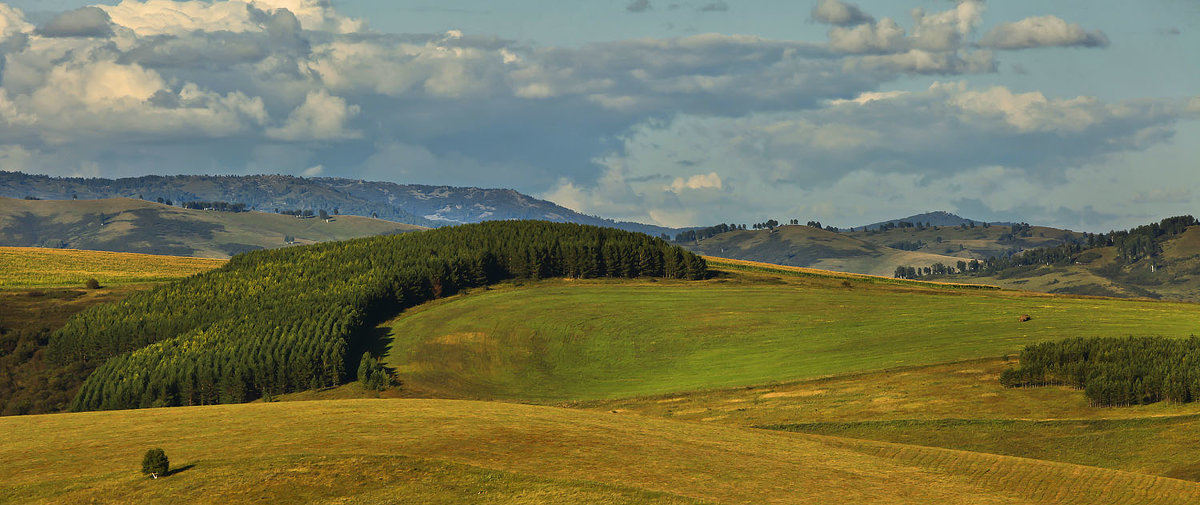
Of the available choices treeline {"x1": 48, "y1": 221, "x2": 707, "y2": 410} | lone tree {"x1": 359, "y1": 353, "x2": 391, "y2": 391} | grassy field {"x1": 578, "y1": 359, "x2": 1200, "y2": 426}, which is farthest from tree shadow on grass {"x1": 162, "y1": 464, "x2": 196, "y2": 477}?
treeline {"x1": 48, "y1": 221, "x2": 707, "y2": 410}

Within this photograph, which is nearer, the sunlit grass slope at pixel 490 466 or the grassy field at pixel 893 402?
the sunlit grass slope at pixel 490 466

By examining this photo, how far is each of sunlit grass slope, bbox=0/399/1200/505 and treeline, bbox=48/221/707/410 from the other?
49.4m

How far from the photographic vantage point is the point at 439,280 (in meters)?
161

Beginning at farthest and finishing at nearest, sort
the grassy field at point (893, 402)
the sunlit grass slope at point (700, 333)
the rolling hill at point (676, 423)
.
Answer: the sunlit grass slope at point (700, 333)
the grassy field at point (893, 402)
the rolling hill at point (676, 423)

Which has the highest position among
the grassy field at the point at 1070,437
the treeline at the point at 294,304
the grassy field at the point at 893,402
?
the treeline at the point at 294,304

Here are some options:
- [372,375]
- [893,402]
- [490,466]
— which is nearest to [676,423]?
[490,466]

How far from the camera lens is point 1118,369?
84.9 metres

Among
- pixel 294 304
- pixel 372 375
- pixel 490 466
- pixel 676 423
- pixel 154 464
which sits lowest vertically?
pixel 676 423

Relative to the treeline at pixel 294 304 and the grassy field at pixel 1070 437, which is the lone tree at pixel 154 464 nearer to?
the grassy field at pixel 1070 437

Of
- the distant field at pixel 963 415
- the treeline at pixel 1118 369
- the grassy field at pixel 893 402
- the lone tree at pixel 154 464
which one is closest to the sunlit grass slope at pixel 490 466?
the lone tree at pixel 154 464

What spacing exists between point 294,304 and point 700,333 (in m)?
62.8

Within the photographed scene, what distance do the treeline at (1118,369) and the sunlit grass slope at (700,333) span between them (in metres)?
12.4

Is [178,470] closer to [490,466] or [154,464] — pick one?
[154,464]

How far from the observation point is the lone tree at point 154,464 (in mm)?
49625
